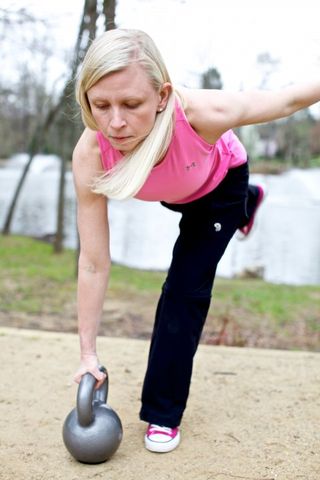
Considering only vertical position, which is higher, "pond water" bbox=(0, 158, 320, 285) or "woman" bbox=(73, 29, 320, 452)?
"woman" bbox=(73, 29, 320, 452)

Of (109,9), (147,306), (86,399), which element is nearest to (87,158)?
(86,399)

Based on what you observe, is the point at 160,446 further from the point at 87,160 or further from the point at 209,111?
the point at 209,111

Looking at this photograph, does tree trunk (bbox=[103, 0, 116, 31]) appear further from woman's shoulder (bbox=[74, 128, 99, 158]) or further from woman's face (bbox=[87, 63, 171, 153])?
woman's face (bbox=[87, 63, 171, 153])

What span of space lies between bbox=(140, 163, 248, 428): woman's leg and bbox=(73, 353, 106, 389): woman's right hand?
0.83 feet

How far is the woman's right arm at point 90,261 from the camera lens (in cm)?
220

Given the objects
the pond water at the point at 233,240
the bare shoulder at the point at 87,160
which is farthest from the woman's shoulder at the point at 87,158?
the pond water at the point at 233,240

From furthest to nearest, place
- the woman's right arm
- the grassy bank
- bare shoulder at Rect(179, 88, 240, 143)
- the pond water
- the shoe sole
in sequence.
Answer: the pond water < the grassy bank < the shoe sole < the woman's right arm < bare shoulder at Rect(179, 88, 240, 143)

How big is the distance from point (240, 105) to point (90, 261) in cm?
75

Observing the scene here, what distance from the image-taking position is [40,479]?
2.18 metres

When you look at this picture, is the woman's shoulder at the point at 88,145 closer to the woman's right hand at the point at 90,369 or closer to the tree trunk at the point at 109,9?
the woman's right hand at the point at 90,369

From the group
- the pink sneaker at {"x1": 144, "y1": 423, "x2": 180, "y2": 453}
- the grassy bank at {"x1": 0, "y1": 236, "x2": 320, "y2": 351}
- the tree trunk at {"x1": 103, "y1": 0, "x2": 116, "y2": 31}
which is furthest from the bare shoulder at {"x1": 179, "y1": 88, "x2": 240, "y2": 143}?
the tree trunk at {"x1": 103, "y1": 0, "x2": 116, "y2": 31}

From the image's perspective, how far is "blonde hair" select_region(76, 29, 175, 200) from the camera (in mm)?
1835

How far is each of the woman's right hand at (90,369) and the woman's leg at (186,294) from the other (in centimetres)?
25

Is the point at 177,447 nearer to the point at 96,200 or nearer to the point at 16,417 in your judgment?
the point at 16,417
